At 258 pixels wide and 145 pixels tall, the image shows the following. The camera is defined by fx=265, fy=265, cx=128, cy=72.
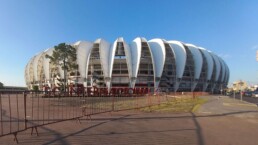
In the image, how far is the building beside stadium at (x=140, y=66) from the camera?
85125mm

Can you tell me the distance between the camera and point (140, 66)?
8725 cm

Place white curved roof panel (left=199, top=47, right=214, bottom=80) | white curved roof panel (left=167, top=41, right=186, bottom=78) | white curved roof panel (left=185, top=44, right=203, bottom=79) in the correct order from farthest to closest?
1. white curved roof panel (left=199, top=47, right=214, bottom=80)
2. white curved roof panel (left=185, top=44, right=203, bottom=79)
3. white curved roof panel (left=167, top=41, right=186, bottom=78)

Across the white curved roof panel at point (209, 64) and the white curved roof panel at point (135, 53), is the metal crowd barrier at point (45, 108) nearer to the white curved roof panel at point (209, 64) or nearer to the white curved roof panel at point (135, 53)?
the white curved roof panel at point (135, 53)

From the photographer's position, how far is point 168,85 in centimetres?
8806

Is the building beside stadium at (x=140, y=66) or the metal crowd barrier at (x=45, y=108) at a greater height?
the building beside stadium at (x=140, y=66)

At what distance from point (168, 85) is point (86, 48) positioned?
3060 centimetres

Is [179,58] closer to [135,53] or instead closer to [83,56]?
[135,53]

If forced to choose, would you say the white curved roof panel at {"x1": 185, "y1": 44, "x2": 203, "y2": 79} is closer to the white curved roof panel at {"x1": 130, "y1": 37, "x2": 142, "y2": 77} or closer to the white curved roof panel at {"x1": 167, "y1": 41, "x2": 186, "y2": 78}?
the white curved roof panel at {"x1": 167, "y1": 41, "x2": 186, "y2": 78}

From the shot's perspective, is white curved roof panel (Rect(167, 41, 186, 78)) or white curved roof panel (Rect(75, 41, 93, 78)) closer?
white curved roof panel (Rect(75, 41, 93, 78))

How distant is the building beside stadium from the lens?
8512cm

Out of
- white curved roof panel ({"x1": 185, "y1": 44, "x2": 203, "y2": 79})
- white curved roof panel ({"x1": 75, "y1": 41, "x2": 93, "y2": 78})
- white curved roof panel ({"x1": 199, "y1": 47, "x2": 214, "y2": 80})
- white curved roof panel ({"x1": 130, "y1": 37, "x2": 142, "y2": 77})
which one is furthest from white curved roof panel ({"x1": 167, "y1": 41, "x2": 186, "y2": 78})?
white curved roof panel ({"x1": 75, "y1": 41, "x2": 93, "y2": 78})

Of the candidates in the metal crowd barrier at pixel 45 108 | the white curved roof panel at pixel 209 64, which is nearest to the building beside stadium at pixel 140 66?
the white curved roof panel at pixel 209 64

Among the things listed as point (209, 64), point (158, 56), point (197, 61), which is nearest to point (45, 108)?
point (158, 56)

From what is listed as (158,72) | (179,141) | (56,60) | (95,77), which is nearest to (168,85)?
(158,72)
